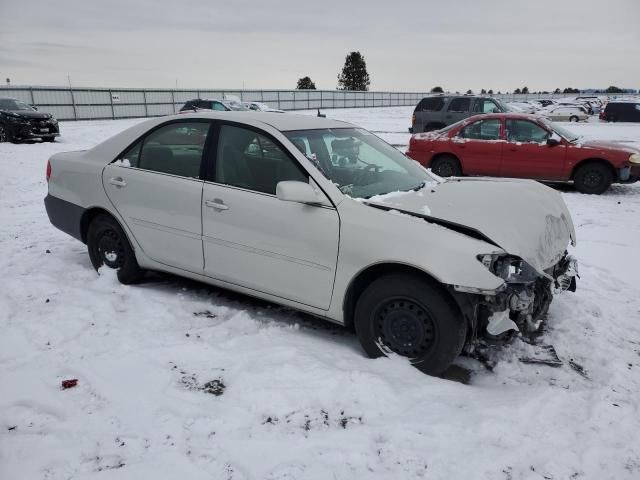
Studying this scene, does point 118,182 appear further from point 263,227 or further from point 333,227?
point 333,227

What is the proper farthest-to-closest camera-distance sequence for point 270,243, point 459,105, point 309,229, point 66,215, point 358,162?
point 459,105, point 66,215, point 358,162, point 270,243, point 309,229

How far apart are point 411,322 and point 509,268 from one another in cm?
70

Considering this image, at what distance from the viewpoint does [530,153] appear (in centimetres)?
970

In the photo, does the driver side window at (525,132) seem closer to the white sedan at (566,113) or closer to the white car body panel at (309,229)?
the white car body panel at (309,229)

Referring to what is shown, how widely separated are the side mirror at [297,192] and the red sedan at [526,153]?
7708mm

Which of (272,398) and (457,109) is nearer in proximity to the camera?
(272,398)

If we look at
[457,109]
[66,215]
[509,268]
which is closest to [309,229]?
[509,268]

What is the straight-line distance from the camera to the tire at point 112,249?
4.62 m

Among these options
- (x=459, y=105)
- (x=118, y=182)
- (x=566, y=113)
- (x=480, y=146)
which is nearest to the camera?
(x=118, y=182)

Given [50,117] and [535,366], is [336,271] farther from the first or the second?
[50,117]

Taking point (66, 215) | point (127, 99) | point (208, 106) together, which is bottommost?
point (66, 215)

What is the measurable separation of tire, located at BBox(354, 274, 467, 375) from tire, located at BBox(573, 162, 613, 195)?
7.74 metres

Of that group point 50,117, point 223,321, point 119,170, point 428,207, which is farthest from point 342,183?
point 50,117

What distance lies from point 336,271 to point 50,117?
714 inches
